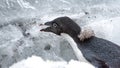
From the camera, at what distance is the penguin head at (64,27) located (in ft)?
15.6

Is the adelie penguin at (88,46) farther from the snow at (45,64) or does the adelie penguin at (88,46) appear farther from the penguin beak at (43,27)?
the snow at (45,64)

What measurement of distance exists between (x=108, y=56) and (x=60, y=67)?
2.01 ft

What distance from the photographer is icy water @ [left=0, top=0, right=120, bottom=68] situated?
14.4 ft

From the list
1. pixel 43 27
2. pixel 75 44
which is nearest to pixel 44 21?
pixel 43 27

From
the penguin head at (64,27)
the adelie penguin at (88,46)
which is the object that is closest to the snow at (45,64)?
the adelie penguin at (88,46)

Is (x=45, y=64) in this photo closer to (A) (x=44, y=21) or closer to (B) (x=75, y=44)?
(B) (x=75, y=44)

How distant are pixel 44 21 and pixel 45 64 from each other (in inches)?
56.1

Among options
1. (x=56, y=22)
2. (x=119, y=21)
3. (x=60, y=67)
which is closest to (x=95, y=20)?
(x=119, y=21)

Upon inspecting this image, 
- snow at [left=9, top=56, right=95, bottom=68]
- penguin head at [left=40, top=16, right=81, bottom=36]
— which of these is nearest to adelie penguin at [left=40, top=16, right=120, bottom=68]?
penguin head at [left=40, top=16, right=81, bottom=36]

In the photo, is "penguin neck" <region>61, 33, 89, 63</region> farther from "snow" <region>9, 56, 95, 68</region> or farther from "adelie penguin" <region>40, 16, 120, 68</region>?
"snow" <region>9, 56, 95, 68</region>

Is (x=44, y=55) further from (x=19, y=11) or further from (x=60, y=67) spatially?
(x=19, y=11)

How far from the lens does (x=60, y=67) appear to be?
393 centimetres

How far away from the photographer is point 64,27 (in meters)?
4.77

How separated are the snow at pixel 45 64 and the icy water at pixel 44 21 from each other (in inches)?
0.6
